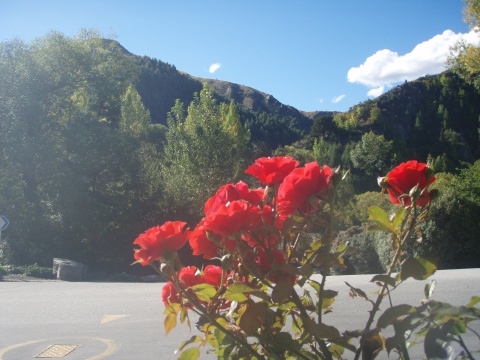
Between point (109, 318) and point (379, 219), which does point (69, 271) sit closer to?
point (109, 318)

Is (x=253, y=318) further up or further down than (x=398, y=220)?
further down

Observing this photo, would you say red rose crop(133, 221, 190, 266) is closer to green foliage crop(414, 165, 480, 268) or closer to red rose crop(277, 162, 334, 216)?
red rose crop(277, 162, 334, 216)

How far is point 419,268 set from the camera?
991 mm

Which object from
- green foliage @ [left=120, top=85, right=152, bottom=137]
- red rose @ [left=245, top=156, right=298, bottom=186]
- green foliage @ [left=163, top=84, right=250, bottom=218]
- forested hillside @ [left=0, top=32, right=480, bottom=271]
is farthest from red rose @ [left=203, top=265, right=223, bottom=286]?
green foliage @ [left=120, top=85, right=152, bottom=137]

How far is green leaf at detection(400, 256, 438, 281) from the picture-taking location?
99 cm

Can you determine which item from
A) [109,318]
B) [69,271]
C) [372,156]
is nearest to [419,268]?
[109,318]

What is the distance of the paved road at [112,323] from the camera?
3.39m

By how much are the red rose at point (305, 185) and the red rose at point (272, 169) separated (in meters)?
0.07

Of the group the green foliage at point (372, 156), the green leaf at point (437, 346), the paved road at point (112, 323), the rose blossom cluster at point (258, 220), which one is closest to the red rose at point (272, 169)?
the rose blossom cluster at point (258, 220)

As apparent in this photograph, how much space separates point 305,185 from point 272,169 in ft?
0.45

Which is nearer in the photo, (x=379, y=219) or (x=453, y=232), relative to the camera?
(x=379, y=219)

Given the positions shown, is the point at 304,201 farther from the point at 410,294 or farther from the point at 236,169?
the point at 236,169

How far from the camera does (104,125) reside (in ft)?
60.5

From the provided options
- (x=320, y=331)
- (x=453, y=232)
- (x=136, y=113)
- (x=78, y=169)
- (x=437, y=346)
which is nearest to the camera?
(x=437, y=346)
